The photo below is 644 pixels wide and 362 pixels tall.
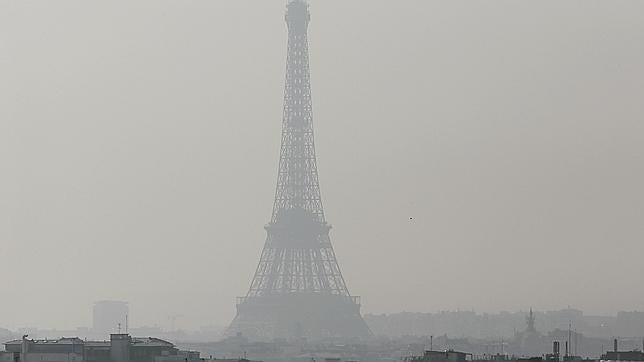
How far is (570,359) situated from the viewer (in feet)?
338

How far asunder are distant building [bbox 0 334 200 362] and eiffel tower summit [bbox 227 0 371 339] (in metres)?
94.4

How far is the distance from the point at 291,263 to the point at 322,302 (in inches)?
192

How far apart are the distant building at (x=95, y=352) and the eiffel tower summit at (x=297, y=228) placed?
310ft

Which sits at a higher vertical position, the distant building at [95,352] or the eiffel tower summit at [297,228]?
the eiffel tower summit at [297,228]

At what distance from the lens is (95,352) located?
314ft

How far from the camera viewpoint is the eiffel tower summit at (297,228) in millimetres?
195625

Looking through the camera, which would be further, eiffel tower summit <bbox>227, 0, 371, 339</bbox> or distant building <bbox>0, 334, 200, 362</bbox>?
eiffel tower summit <bbox>227, 0, 371, 339</bbox>

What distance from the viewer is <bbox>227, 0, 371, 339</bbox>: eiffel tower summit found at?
19562cm

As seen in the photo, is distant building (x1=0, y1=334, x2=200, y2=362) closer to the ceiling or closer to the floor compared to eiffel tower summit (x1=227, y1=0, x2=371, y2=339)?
closer to the floor

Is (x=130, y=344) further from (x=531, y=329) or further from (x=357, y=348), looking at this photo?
(x=531, y=329)

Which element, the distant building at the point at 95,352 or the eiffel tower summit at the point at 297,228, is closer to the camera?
the distant building at the point at 95,352

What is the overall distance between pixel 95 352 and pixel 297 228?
9924 cm

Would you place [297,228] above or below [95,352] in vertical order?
above

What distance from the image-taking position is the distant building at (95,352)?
9181 cm
